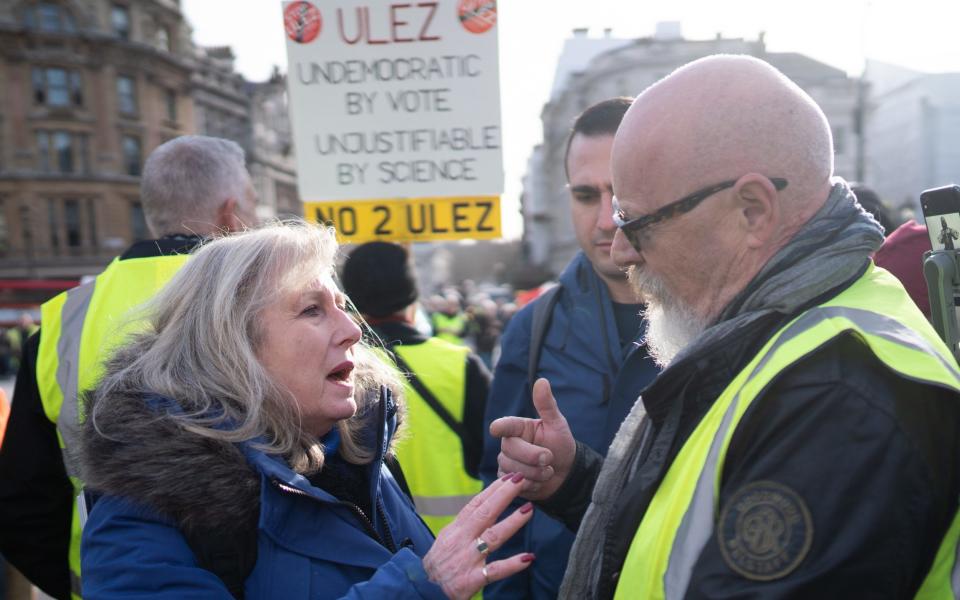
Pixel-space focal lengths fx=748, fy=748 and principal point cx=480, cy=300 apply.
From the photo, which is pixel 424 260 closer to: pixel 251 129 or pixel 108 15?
pixel 251 129

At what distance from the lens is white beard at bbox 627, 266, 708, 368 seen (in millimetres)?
Result: 1658

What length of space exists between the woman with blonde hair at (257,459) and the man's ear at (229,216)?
0.78 meters

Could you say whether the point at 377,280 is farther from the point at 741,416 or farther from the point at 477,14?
the point at 741,416

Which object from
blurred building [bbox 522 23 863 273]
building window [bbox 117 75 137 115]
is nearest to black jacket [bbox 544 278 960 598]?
blurred building [bbox 522 23 863 273]

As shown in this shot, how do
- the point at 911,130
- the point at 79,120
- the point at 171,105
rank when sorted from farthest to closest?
1. the point at 171,105
2. the point at 79,120
3. the point at 911,130

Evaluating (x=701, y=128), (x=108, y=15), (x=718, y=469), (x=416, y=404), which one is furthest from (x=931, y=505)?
(x=108, y=15)

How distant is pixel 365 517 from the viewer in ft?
5.98

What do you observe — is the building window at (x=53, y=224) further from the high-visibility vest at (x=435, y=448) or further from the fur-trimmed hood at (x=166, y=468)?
the fur-trimmed hood at (x=166, y=468)

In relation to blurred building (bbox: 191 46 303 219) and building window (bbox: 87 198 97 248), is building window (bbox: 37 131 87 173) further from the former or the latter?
blurred building (bbox: 191 46 303 219)

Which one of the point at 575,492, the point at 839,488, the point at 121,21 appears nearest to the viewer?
the point at 839,488

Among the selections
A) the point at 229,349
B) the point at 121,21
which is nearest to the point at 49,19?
the point at 121,21

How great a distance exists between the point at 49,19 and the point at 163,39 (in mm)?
5878

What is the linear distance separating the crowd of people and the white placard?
130 centimetres

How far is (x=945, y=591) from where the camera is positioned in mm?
1229
